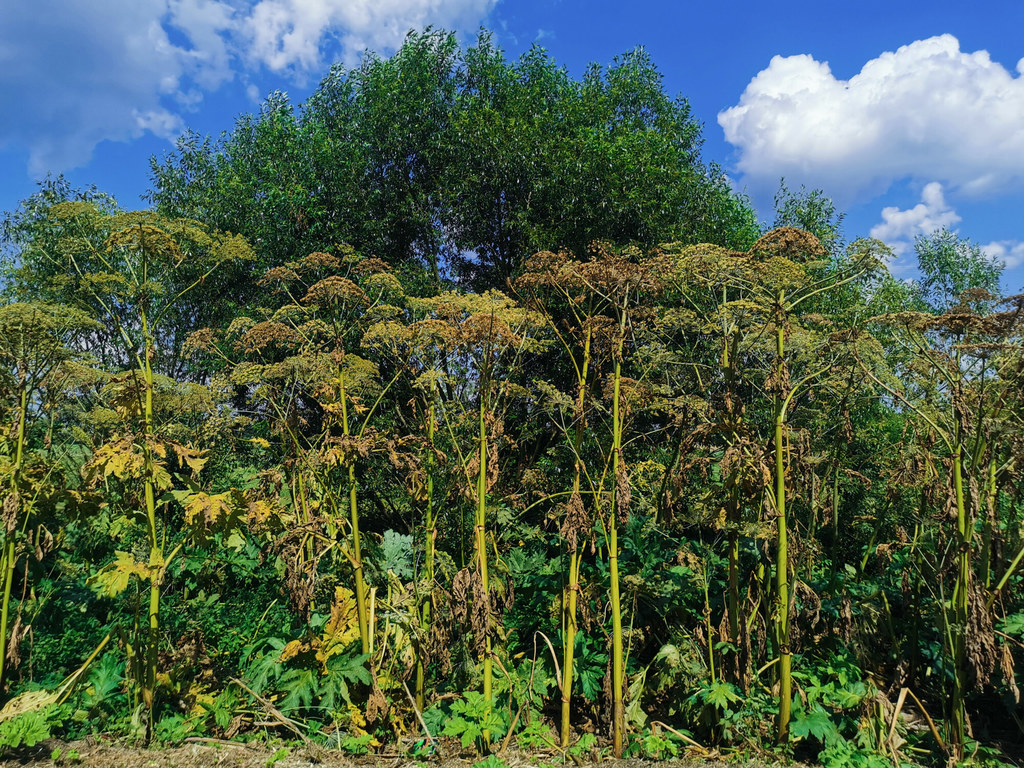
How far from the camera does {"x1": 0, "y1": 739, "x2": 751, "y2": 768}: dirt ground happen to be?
3.95 m

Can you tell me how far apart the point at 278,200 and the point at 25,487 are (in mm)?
7208

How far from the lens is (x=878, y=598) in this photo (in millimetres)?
5227

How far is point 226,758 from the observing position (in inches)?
163

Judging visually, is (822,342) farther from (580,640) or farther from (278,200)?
(278,200)

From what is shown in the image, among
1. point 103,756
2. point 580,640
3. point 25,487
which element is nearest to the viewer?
point 103,756

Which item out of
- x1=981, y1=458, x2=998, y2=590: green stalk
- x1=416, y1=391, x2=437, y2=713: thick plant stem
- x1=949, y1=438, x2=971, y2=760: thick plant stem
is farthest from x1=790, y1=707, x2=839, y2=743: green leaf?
x1=416, y1=391, x2=437, y2=713: thick plant stem

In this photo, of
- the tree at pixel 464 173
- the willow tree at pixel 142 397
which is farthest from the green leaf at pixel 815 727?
the tree at pixel 464 173

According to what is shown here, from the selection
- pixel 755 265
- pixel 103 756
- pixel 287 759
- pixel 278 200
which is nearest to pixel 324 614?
pixel 287 759

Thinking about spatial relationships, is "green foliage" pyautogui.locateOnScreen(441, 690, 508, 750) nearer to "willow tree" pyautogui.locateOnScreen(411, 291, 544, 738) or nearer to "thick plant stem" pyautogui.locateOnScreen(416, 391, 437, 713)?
"willow tree" pyautogui.locateOnScreen(411, 291, 544, 738)

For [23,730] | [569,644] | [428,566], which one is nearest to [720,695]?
[569,644]

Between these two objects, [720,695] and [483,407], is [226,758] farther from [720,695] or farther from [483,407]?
[720,695]

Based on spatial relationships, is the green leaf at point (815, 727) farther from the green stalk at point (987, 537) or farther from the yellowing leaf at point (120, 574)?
the yellowing leaf at point (120, 574)

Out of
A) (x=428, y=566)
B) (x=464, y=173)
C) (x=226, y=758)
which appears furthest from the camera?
(x=464, y=173)

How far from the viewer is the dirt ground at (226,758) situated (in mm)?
3953
